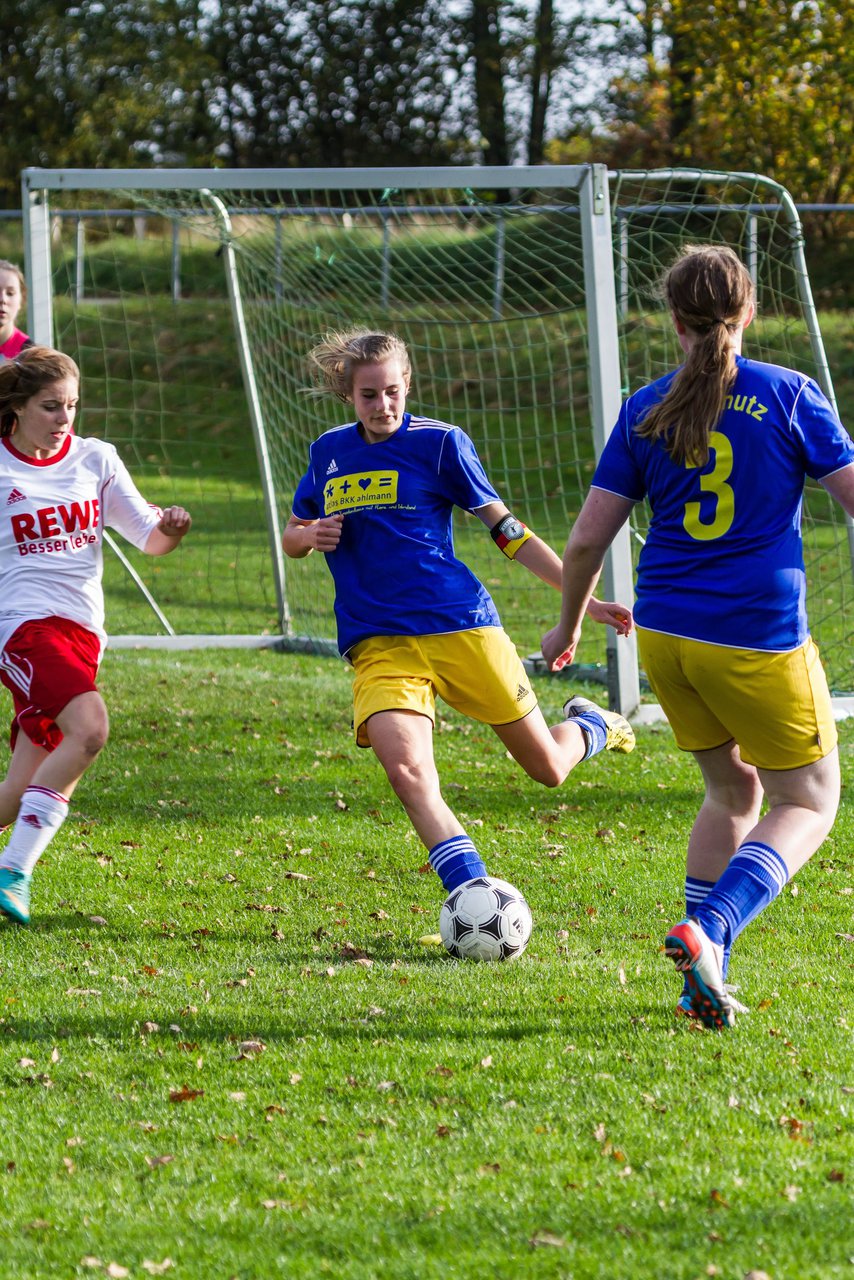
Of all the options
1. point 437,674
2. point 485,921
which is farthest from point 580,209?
point 485,921

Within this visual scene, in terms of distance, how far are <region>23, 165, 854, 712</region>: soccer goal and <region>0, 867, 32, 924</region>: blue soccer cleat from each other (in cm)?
323

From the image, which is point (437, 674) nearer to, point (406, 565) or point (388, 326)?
point (406, 565)

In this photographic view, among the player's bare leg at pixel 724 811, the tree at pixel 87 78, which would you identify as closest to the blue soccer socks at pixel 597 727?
the player's bare leg at pixel 724 811

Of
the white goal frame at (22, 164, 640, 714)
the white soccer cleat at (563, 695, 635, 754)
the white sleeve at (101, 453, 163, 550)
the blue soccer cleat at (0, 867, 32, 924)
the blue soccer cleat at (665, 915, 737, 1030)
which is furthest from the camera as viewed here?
the white goal frame at (22, 164, 640, 714)

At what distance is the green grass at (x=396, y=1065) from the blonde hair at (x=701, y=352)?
162 cm

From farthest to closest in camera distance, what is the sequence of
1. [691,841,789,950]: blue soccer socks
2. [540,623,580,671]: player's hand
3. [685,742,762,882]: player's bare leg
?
[540,623,580,671]: player's hand < [685,742,762,882]: player's bare leg < [691,841,789,950]: blue soccer socks

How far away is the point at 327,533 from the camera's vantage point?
15.1 feet

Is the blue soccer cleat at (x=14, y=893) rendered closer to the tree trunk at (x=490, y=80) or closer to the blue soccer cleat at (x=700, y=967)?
the blue soccer cleat at (x=700, y=967)

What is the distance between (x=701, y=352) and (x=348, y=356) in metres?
1.36

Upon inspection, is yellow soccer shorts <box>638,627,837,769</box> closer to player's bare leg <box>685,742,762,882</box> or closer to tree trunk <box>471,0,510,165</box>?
player's bare leg <box>685,742,762,882</box>

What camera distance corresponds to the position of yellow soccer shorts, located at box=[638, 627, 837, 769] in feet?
12.3

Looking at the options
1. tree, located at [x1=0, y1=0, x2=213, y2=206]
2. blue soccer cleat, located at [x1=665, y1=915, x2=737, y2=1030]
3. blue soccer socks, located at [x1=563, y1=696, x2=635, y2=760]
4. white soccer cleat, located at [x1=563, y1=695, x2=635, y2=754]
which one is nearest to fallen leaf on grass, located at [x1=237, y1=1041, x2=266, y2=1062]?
blue soccer cleat, located at [x1=665, y1=915, x2=737, y2=1030]

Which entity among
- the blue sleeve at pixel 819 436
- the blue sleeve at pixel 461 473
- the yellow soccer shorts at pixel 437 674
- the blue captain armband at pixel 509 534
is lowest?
the yellow soccer shorts at pixel 437 674

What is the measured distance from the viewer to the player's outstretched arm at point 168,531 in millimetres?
4969
